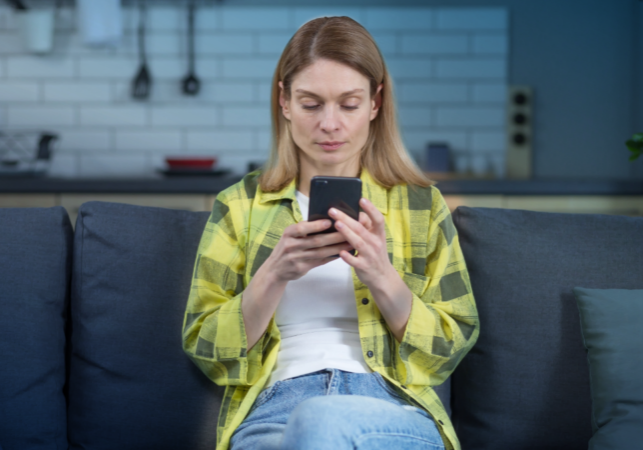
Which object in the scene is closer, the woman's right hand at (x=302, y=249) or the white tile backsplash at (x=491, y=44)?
the woman's right hand at (x=302, y=249)

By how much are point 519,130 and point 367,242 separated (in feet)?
7.95

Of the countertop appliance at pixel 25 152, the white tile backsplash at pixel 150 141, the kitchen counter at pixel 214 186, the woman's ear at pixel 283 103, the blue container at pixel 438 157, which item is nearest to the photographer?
the woman's ear at pixel 283 103

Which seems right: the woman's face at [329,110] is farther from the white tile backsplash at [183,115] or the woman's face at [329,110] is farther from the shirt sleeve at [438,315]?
the white tile backsplash at [183,115]

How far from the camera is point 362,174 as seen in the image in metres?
1.37

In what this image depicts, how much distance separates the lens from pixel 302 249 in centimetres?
104

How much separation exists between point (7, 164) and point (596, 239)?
2.49 meters

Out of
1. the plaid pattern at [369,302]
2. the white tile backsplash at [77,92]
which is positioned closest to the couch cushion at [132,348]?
the plaid pattern at [369,302]

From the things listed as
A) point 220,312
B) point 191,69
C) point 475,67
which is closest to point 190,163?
point 191,69

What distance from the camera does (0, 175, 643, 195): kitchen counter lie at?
102 inches

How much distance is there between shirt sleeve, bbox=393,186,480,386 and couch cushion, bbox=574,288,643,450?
0.24 meters

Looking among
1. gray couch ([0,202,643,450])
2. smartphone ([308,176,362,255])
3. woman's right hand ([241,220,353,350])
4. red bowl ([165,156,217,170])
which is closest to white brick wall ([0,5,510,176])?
red bowl ([165,156,217,170])

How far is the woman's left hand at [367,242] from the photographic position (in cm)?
101

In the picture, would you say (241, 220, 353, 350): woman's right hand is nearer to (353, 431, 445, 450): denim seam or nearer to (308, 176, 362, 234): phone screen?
(308, 176, 362, 234): phone screen

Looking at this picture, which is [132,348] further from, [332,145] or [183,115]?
[183,115]
